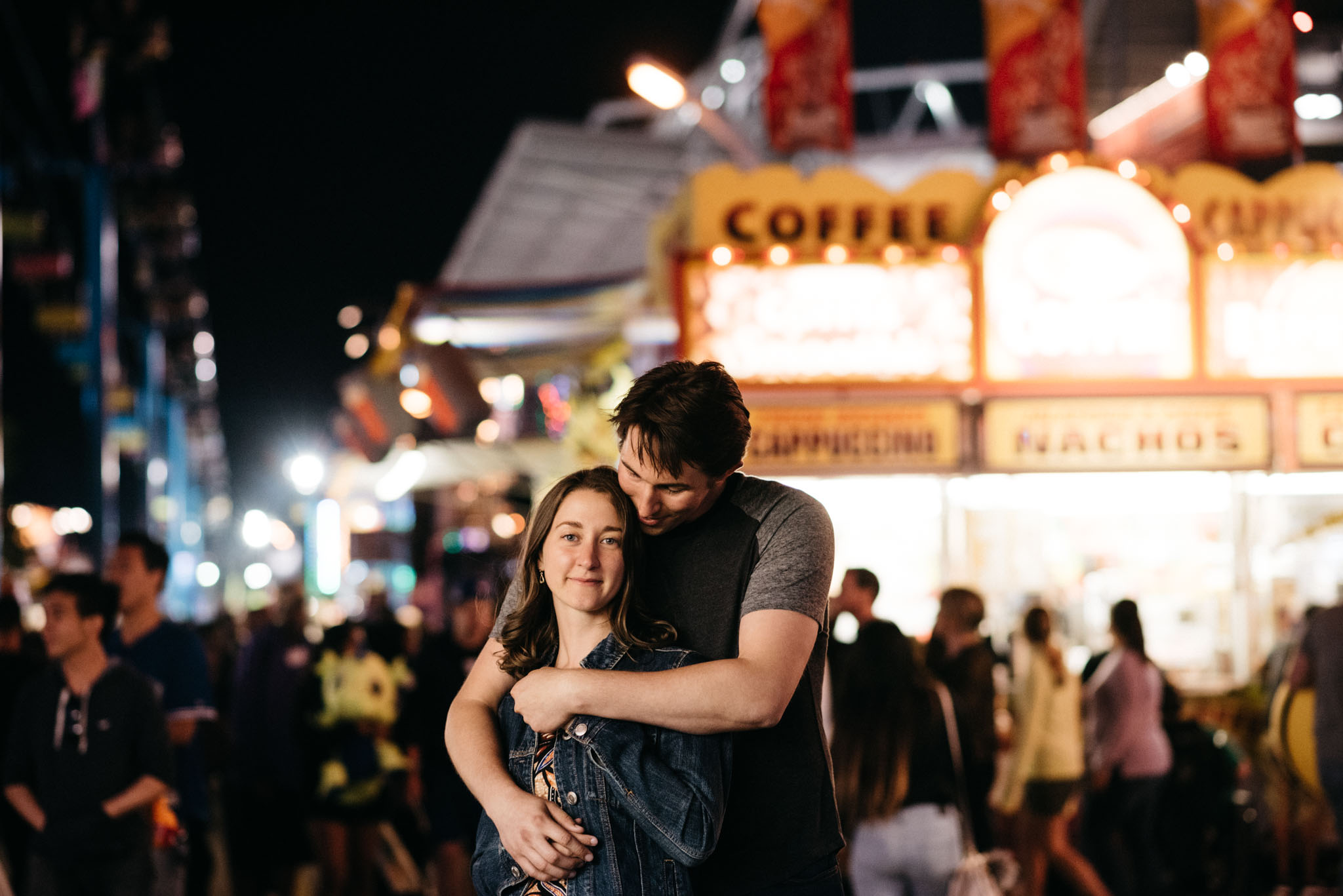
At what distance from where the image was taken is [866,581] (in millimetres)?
7238

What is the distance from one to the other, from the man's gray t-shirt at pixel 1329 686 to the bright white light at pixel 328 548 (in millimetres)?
30013

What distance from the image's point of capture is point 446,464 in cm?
2188

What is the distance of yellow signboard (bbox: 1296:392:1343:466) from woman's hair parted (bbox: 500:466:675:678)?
335 inches

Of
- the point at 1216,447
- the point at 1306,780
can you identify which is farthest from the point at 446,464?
the point at 1306,780

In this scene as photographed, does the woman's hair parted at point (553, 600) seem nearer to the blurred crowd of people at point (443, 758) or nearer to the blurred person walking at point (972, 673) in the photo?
the blurred crowd of people at point (443, 758)

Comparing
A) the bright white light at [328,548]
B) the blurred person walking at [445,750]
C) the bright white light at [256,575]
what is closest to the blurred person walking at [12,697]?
the blurred person walking at [445,750]

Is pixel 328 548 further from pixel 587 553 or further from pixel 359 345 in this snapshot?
pixel 587 553

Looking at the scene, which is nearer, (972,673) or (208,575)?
(972,673)

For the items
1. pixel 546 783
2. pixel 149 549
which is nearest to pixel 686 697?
pixel 546 783

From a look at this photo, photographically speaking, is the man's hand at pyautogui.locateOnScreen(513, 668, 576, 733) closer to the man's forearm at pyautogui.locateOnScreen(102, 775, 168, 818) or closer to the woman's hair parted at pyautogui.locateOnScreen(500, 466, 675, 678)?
the woman's hair parted at pyautogui.locateOnScreen(500, 466, 675, 678)

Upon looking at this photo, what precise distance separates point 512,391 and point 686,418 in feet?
83.0

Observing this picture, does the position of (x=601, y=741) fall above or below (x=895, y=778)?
above

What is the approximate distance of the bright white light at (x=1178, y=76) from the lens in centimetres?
1730

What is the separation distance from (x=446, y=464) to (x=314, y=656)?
12.7 meters
